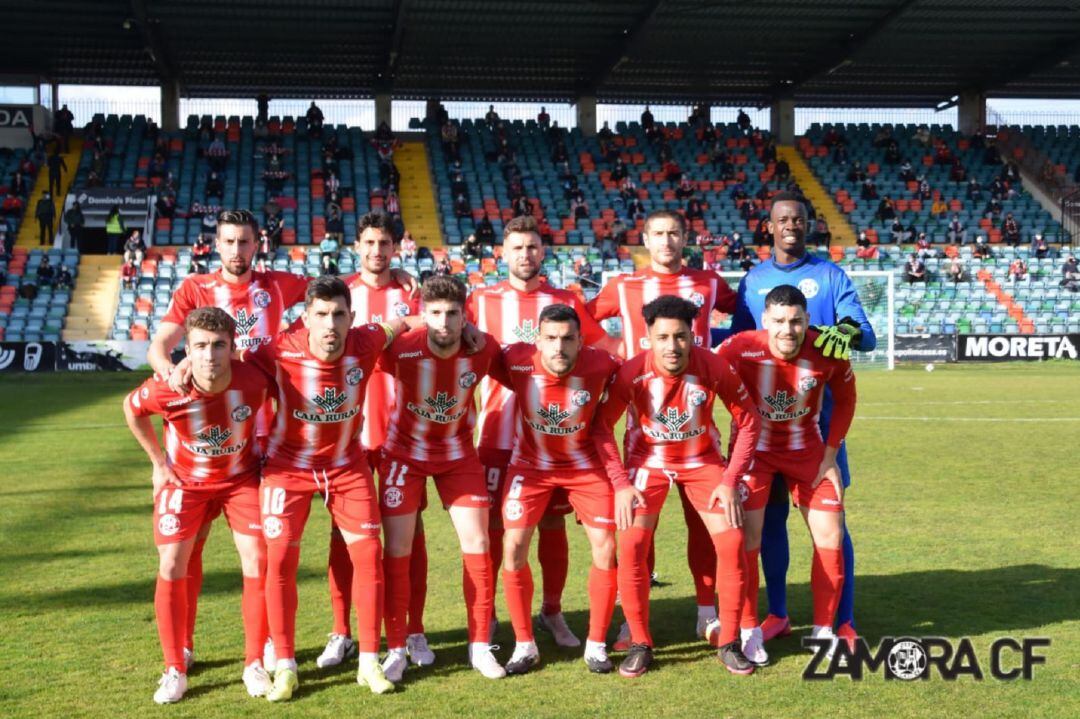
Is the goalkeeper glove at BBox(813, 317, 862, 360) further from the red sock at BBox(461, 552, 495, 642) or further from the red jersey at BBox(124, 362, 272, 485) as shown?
the red jersey at BBox(124, 362, 272, 485)

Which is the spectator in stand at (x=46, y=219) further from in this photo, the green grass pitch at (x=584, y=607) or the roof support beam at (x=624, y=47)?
the green grass pitch at (x=584, y=607)

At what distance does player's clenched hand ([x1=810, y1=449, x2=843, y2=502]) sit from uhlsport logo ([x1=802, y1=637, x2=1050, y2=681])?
27.0 inches

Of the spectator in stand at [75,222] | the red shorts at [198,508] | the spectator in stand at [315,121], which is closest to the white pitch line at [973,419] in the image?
the red shorts at [198,508]

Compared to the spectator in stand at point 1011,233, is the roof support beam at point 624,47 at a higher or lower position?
higher

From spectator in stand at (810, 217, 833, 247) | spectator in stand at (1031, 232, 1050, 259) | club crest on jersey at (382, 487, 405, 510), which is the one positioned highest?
spectator in stand at (810, 217, 833, 247)

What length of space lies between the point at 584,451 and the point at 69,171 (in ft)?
98.3

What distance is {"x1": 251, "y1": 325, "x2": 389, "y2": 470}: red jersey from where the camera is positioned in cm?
473

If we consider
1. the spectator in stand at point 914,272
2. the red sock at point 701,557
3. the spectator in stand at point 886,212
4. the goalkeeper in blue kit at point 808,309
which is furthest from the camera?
the spectator in stand at point 886,212

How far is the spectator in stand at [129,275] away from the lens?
25.3 m

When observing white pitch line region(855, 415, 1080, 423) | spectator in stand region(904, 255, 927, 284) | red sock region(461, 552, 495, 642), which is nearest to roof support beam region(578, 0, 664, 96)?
spectator in stand region(904, 255, 927, 284)

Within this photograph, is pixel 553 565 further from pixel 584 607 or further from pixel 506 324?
pixel 506 324

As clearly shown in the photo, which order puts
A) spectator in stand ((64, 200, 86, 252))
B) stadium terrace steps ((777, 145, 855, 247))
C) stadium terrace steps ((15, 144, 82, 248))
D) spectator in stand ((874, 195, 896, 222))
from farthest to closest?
spectator in stand ((874, 195, 896, 222))
stadium terrace steps ((777, 145, 855, 247))
stadium terrace steps ((15, 144, 82, 248))
spectator in stand ((64, 200, 86, 252))

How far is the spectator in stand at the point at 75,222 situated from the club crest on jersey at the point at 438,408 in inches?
1000

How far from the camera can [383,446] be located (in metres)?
5.16
